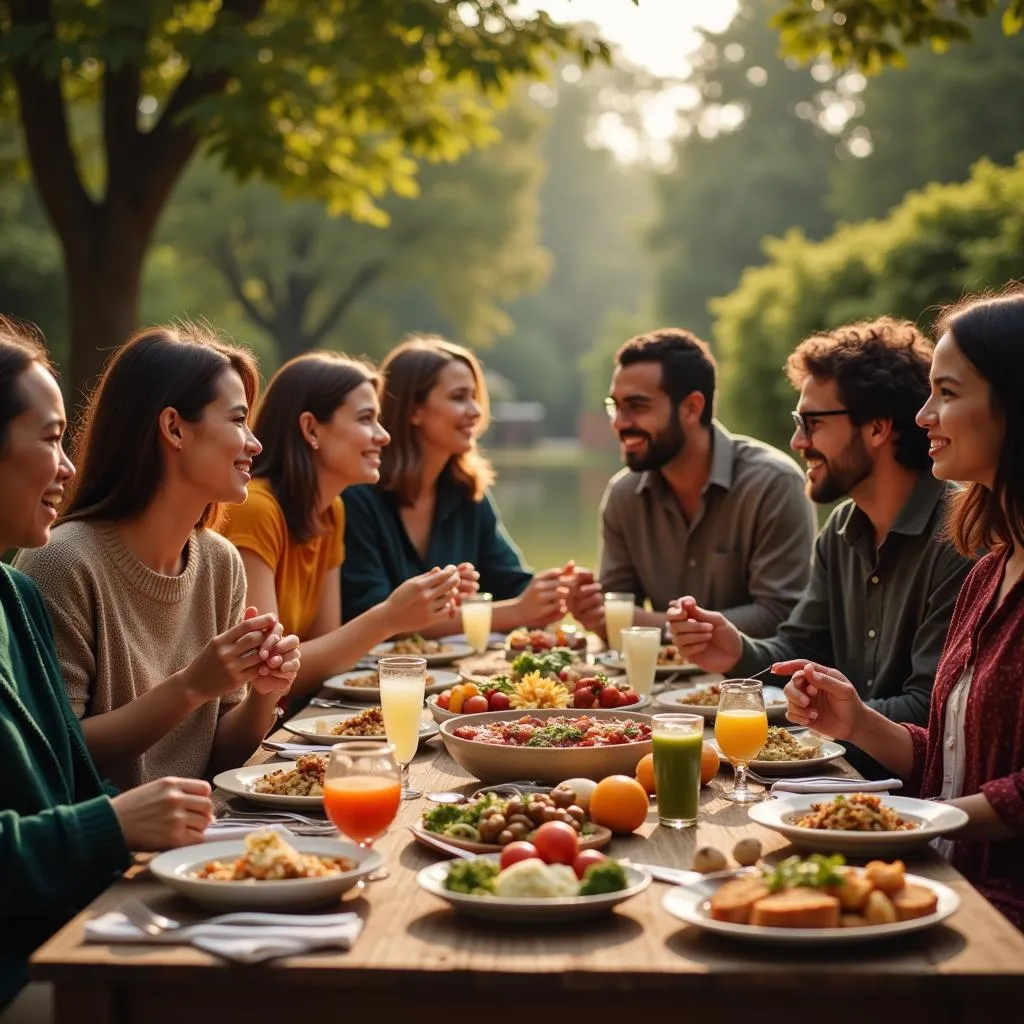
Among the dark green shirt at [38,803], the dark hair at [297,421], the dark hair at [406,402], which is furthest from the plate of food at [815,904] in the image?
the dark hair at [406,402]

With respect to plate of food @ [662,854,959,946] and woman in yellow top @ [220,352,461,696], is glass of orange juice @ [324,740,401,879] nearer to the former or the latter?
plate of food @ [662,854,959,946]

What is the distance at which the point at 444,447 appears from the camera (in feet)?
18.9

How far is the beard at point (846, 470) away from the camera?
4.09m

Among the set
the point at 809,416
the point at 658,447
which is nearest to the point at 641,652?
the point at 809,416

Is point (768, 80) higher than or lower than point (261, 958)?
higher

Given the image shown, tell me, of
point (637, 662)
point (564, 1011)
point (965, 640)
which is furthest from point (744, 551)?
point (564, 1011)

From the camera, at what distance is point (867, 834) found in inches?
92.0

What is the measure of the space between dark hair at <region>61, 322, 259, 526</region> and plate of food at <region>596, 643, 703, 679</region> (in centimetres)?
165

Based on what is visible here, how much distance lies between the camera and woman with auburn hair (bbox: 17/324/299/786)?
313cm

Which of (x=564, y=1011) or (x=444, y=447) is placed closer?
(x=564, y=1011)

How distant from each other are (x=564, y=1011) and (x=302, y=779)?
3.18 feet

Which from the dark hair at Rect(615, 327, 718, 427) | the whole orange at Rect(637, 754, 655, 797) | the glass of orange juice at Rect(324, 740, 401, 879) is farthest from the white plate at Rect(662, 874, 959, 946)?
the dark hair at Rect(615, 327, 718, 427)

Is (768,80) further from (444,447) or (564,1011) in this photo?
(564,1011)

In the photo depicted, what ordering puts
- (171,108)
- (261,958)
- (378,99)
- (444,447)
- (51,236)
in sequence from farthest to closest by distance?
(51,236)
(378,99)
(171,108)
(444,447)
(261,958)
